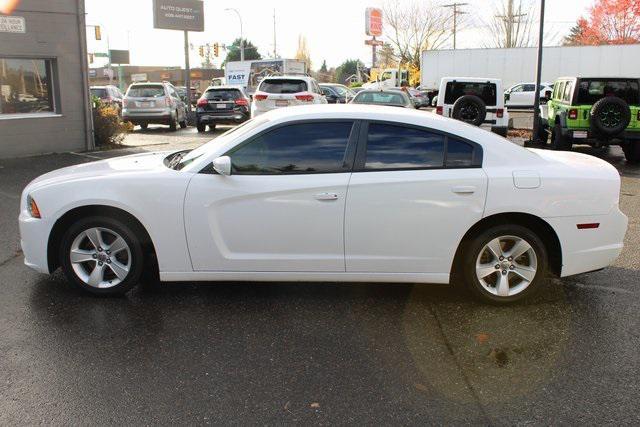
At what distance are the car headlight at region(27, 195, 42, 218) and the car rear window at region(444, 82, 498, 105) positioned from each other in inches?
493

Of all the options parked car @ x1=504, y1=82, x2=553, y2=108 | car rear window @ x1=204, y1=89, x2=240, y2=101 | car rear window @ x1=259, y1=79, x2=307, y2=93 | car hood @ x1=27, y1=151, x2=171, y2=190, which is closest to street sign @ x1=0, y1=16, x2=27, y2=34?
car rear window @ x1=259, y1=79, x2=307, y2=93

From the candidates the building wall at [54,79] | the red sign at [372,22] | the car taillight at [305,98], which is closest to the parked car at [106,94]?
the car taillight at [305,98]

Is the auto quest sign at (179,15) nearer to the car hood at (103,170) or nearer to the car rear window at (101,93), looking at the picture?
the car rear window at (101,93)

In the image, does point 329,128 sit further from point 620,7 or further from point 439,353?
point 620,7

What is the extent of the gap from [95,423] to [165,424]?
13.8 inches

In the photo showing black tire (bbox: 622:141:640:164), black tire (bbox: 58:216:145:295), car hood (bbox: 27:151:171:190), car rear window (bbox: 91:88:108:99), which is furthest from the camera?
Answer: car rear window (bbox: 91:88:108:99)

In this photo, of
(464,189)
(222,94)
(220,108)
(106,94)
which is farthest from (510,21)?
(464,189)

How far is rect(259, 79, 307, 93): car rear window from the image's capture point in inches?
675

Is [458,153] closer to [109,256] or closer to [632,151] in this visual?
[109,256]

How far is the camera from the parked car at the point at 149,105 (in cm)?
1977

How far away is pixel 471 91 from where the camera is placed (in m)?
15.7

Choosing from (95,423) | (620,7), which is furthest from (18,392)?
(620,7)

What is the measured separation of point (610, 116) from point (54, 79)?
11561mm

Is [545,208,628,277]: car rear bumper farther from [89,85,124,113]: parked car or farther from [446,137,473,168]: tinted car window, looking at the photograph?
[89,85,124,113]: parked car
